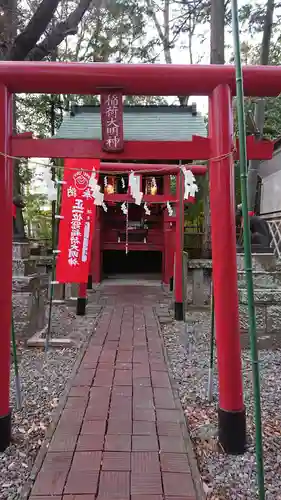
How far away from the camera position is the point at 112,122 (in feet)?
8.98

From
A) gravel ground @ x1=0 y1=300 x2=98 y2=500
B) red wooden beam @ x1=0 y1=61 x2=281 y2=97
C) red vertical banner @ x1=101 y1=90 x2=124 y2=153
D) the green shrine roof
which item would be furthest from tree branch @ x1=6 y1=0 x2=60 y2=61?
gravel ground @ x1=0 y1=300 x2=98 y2=500

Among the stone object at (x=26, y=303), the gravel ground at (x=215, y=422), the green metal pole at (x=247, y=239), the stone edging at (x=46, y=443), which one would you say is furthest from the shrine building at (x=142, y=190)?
the green metal pole at (x=247, y=239)

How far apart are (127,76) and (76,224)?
9.81 feet

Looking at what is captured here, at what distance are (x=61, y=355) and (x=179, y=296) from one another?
261cm

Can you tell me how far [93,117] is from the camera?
10594mm

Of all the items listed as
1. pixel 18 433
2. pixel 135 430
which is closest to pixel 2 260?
pixel 18 433

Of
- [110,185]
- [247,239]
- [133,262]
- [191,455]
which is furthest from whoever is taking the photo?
[133,262]

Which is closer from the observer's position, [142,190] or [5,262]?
[5,262]

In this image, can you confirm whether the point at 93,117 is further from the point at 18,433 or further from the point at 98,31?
the point at 18,433

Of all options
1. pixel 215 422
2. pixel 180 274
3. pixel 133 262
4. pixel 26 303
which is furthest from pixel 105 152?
pixel 133 262

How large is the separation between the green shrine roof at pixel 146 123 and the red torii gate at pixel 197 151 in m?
6.19

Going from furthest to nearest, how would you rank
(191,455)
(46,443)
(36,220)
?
(36,220), (46,443), (191,455)

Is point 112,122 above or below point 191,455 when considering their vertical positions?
above

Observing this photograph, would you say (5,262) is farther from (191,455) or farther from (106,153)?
(191,455)
